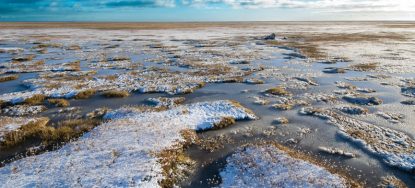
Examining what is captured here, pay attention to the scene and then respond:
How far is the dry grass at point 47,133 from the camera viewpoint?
16.9 meters

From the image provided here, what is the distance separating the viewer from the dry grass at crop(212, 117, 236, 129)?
19281mm

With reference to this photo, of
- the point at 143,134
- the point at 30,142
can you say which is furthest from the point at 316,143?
the point at 30,142

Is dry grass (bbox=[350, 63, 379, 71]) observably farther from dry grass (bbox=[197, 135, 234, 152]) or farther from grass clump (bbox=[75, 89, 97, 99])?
grass clump (bbox=[75, 89, 97, 99])

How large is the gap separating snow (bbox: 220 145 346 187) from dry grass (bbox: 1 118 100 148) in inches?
355

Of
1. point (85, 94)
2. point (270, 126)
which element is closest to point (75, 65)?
point (85, 94)

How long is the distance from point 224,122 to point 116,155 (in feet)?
24.2

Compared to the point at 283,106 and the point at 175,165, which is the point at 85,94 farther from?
the point at 283,106

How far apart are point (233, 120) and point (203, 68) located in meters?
19.8

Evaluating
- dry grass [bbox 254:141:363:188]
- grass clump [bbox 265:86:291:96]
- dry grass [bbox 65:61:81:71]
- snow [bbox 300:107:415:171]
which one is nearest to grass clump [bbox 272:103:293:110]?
snow [bbox 300:107:415:171]

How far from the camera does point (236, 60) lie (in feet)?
149

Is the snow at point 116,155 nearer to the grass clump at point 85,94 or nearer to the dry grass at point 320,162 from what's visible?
the dry grass at point 320,162

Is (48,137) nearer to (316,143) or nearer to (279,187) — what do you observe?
(279,187)

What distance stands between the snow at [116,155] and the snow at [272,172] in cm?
321

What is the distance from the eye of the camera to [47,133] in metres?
17.6
